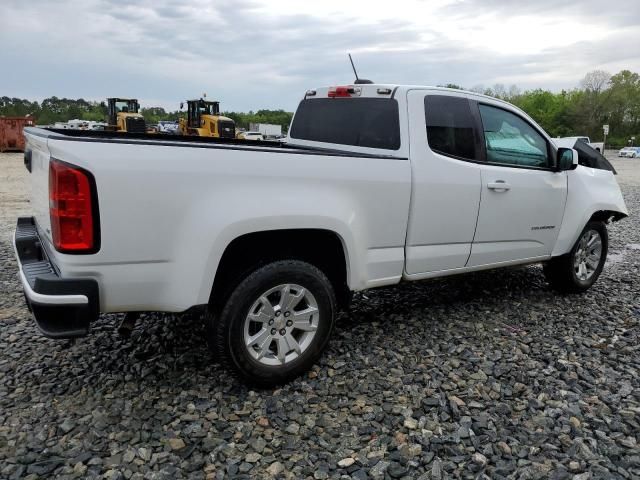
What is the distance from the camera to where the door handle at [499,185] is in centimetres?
398

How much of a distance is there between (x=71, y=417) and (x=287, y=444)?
121cm

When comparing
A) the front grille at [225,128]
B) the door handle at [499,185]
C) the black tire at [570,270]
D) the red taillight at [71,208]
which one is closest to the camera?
the red taillight at [71,208]

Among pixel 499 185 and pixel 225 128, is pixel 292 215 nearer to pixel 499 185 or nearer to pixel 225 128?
pixel 499 185

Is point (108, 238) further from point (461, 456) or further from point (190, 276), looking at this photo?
point (461, 456)

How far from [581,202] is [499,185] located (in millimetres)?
1317

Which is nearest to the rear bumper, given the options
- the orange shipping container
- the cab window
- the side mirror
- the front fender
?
the cab window

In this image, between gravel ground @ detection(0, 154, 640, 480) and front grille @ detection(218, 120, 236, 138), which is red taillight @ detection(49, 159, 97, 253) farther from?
front grille @ detection(218, 120, 236, 138)

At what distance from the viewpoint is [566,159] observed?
177 inches

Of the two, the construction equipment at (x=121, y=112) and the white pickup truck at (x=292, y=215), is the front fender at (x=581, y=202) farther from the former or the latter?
the construction equipment at (x=121, y=112)

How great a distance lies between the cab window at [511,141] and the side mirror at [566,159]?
0.10m

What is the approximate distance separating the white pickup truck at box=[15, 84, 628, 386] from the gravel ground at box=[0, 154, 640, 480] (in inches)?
15.6

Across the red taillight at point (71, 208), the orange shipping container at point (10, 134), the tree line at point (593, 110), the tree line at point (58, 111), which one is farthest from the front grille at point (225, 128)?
the tree line at point (593, 110)

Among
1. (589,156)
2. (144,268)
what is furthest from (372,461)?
(589,156)

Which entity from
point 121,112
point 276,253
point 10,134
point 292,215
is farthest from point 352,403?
point 10,134
